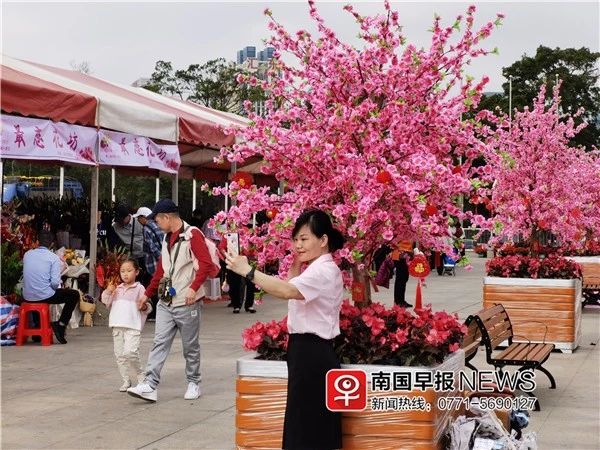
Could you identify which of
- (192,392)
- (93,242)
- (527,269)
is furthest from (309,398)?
(93,242)

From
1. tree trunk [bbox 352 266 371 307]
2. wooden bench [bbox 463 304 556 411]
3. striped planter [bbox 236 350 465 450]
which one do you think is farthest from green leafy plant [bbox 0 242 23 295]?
striped planter [bbox 236 350 465 450]

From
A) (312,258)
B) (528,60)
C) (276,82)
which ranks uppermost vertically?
(528,60)

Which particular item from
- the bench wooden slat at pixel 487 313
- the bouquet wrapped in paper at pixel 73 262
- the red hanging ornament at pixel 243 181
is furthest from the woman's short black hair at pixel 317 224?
the bouquet wrapped in paper at pixel 73 262

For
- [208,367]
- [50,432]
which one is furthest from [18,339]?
[50,432]

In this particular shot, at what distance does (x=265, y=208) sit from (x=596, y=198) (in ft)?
64.3

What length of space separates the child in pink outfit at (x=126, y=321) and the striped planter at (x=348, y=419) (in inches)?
127

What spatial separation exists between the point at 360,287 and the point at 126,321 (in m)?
3.10

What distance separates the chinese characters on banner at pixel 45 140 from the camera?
431 inches

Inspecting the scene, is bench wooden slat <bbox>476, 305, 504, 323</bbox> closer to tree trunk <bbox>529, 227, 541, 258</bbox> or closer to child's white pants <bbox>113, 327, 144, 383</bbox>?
child's white pants <bbox>113, 327, 144, 383</bbox>

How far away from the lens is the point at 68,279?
44.7 ft

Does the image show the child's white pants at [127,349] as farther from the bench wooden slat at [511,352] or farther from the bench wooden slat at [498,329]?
the bench wooden slat at [511,352]

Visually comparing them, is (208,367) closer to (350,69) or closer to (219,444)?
(219,444)

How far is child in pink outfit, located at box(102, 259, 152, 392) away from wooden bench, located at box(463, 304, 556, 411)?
2.94 metres

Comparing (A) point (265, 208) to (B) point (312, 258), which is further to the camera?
(A) point (265, 208)
